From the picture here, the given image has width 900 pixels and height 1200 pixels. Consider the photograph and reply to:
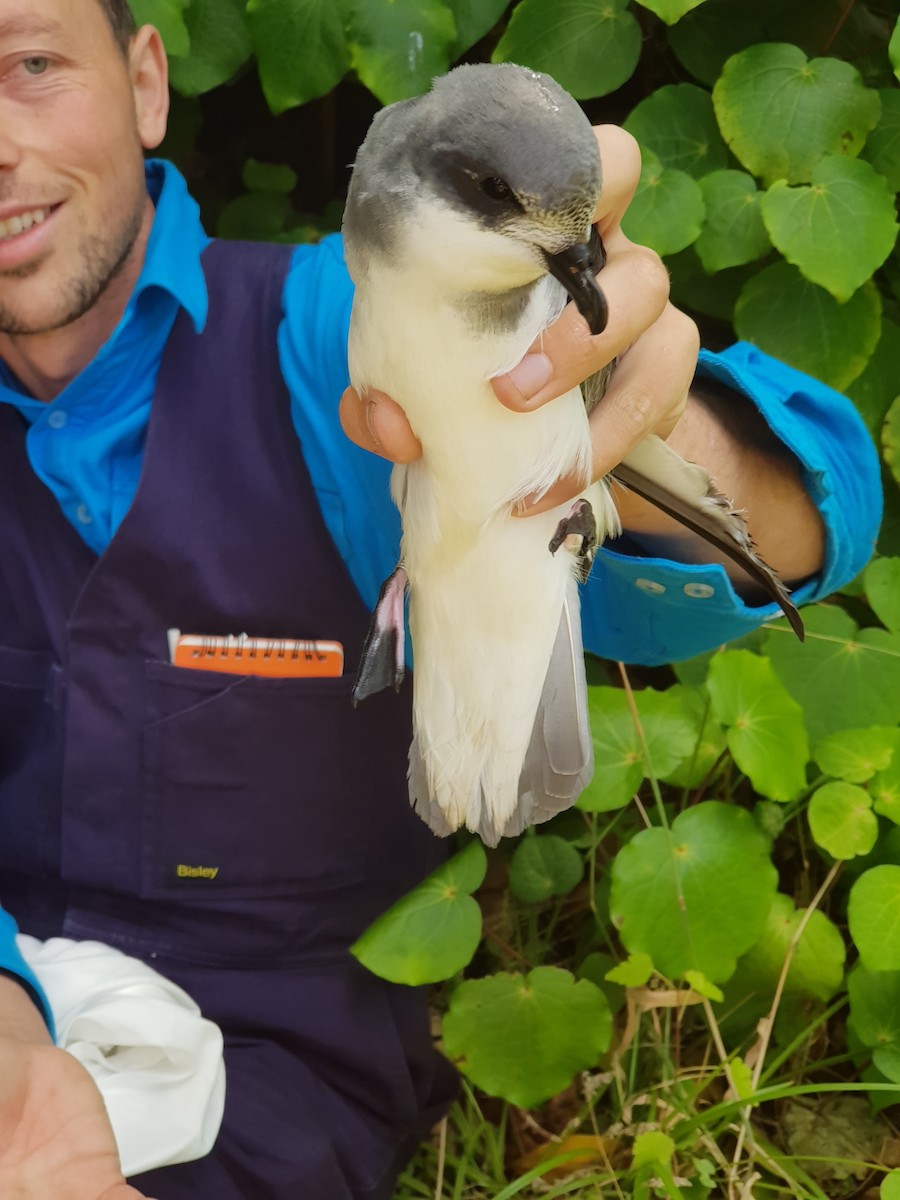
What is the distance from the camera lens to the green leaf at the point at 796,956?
1.32m

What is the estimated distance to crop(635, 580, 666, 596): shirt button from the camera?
0.99 m

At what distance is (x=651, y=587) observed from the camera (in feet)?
3.28

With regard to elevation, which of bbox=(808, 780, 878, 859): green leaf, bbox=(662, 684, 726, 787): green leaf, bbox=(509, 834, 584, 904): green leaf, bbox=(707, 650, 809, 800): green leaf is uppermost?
bbox=(707, 650, 809, 800): green leaf

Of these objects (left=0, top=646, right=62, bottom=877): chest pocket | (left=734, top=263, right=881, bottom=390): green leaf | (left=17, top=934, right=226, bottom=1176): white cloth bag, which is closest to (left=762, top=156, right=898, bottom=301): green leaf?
(left=734, top=263, right=881, bottom=390): green leaf

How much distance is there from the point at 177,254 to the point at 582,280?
2.05 feet

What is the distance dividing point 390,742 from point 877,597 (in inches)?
23.9

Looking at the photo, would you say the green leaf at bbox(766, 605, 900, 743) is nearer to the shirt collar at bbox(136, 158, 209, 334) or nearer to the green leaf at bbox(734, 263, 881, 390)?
the green leaf at bbox(734, 263, 881, 390)

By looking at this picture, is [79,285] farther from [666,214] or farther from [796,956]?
[796,956]

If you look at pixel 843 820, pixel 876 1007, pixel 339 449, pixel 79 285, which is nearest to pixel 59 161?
pixel 79 285

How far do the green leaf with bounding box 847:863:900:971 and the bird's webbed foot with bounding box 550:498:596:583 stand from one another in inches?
22.3

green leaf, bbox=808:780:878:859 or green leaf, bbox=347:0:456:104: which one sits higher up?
green leaf, bbox=347:0:456:104

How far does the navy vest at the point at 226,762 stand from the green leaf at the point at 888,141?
71 cm

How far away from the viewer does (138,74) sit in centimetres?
127

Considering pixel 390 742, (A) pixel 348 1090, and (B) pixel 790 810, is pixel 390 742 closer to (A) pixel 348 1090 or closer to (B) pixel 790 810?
(A) pixel 348 1090
